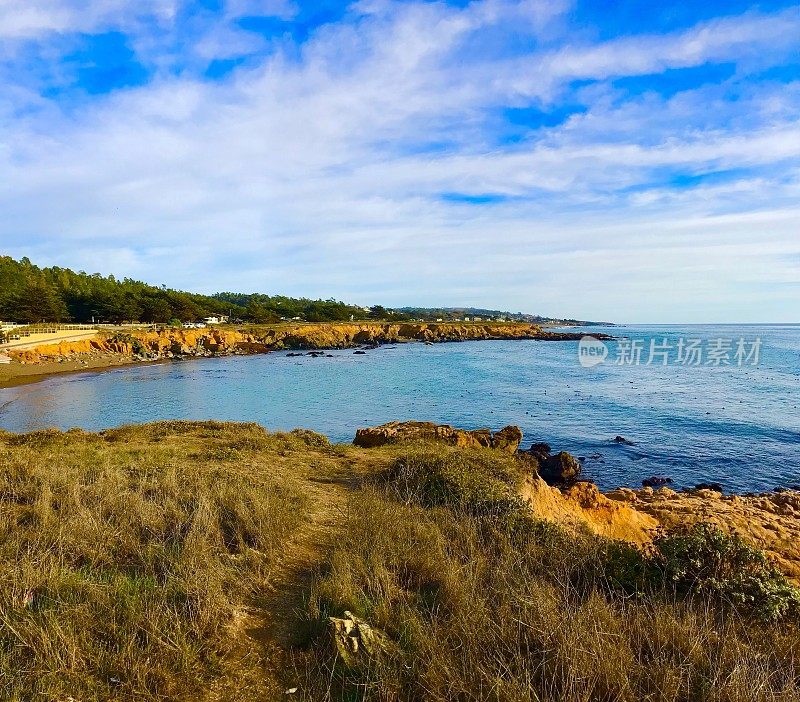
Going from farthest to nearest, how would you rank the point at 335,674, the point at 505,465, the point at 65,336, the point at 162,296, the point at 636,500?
1. the point at 162,296
2. the point at 65,336
3. the point at 636,500
4. the point at 505,465
5. the point at 335,674

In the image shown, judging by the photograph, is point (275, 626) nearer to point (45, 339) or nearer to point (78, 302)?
point (45, 339)

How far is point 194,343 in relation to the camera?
69.2 metres

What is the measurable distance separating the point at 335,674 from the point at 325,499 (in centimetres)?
512

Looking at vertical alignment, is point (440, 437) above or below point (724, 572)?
below

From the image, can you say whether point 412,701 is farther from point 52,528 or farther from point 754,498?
point 754,498

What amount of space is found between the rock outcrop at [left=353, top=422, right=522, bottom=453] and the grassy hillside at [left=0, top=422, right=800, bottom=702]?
766 centimetres

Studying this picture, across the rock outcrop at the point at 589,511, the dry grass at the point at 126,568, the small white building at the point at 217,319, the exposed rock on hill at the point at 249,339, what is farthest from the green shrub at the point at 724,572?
the small white building at the point at 217,319

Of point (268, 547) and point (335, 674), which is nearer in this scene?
point (335, 674)

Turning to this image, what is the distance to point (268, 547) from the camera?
591 cm

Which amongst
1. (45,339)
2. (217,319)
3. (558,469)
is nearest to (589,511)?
(558,469)

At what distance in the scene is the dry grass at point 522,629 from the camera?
11.3 feet

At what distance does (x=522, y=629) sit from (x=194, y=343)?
72.5 meters

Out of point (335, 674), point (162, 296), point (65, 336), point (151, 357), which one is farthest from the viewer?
point (162, 296)

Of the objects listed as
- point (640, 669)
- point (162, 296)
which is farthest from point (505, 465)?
point (162, 296)
